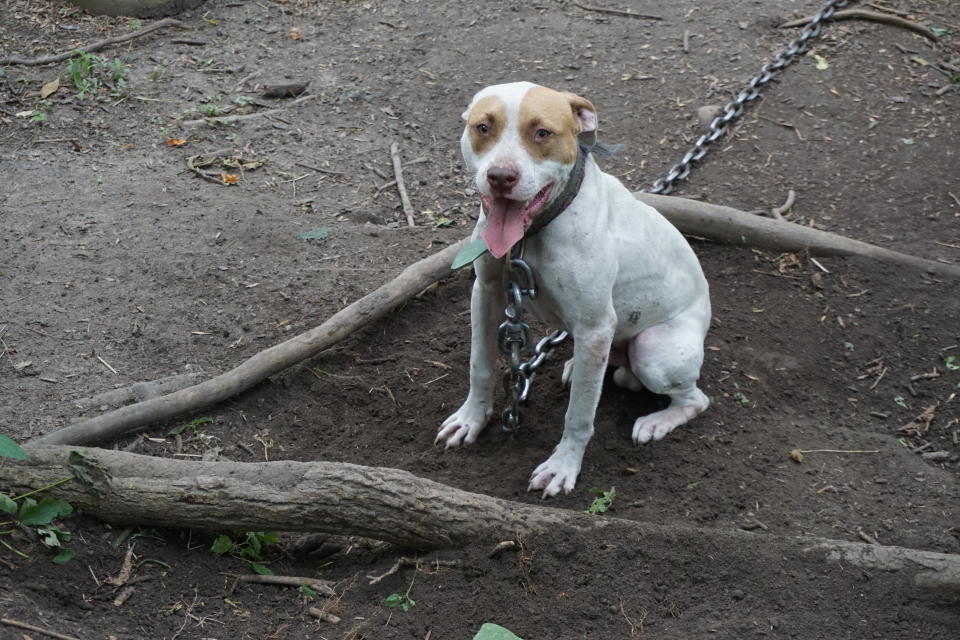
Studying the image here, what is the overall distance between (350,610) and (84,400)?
1.87 meters

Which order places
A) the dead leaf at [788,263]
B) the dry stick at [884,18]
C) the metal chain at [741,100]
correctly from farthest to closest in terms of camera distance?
the dry stick at [884,18], the metal chain at [741,100], the dead leaf at [788,263]

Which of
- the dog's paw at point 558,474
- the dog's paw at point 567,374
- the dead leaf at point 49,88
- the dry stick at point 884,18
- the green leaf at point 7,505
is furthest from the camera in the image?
the dry stick at point 884,18

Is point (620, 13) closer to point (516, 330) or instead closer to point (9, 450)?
point (516, 330)

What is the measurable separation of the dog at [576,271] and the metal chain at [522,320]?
73 mm

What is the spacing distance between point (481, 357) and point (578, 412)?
0.54 metres

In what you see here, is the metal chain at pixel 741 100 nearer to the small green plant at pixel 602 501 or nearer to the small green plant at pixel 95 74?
the small green plant at pixel 602 501

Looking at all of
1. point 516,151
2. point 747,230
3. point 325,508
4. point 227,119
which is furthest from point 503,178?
point 227,119

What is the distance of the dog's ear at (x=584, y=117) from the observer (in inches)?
136

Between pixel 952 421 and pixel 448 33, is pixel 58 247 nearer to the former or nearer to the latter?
pixel 448 33

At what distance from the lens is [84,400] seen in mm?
4324

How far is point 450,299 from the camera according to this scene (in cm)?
529

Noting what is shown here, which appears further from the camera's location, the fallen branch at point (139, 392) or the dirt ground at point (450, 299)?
the fallen branch at point (139, 392)

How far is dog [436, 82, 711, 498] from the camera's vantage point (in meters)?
3.29

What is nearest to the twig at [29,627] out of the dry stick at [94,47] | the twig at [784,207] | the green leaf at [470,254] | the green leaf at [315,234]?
the green leaf at [470,254]
